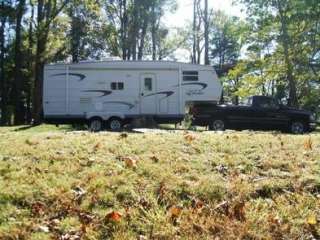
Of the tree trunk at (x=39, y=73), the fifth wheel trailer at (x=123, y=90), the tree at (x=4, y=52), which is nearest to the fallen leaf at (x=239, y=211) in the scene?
the fifth wheel trailer at (x=123, y=90)

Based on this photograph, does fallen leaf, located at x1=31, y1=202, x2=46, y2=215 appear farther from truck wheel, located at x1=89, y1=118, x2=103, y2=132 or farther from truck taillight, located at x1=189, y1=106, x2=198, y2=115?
truck wheel, located at x1=89, y1=118, x2=103, y2=132

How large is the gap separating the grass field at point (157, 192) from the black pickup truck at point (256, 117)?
43.4 ft

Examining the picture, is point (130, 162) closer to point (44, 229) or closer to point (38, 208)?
point (38, 208)

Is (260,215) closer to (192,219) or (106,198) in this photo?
(192,219)

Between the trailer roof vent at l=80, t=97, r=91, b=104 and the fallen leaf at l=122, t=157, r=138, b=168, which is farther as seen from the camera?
the trailer roof vent at l=80, t=97, r=91, b=104

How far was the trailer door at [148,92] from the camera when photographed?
890 inches

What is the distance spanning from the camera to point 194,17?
141ft

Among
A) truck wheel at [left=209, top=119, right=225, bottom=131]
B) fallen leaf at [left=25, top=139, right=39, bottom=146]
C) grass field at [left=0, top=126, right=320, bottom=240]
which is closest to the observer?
grass field at [left=0, top=126, right=320, bottom=240]

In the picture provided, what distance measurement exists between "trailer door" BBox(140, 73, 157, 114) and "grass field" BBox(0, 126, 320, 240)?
14.8 meters

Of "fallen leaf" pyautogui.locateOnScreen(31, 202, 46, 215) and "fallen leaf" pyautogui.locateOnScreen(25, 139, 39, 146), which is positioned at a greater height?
"fallen leaf" pyautogui.locateOnScreen(25, 139, 39, 146)

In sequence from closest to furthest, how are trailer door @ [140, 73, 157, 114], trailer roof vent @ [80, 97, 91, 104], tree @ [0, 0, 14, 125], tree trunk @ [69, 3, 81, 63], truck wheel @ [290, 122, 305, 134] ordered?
truck wheel @ [290, 122, 305, 134] < trailer roof vent @ [80, 97, 91, 104] < trailer door @ [140, 73, 157, 114] < tree @ [0, 0, 14, 125] < tree trunk @ [69, 3, 81, 63]

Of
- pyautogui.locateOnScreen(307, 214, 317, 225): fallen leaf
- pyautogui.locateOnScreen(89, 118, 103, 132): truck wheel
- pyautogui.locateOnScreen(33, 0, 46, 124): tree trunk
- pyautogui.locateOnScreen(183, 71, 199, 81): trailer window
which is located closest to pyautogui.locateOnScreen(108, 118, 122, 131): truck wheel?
pyautogui.locateOnScreen(89, 118, 103, 132): truck wheel

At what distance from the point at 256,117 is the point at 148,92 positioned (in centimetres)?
470

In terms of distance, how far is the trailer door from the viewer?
22.6 m
